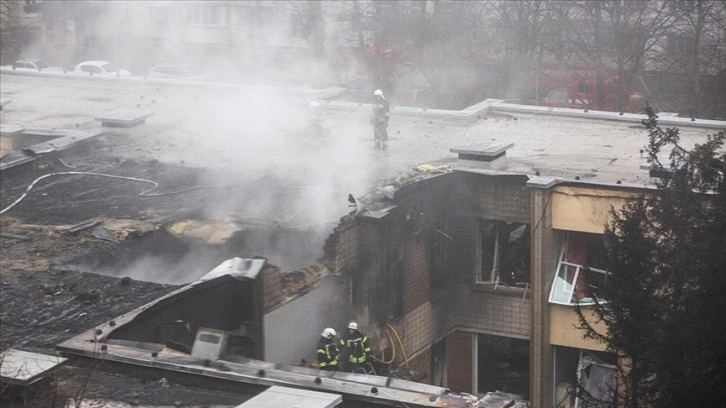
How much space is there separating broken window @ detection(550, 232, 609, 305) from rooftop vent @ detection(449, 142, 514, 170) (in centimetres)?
121

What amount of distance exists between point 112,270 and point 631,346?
4857mm

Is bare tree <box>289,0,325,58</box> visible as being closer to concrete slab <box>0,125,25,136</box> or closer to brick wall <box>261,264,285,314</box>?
concrete slab <box>0,125,25,136</box>

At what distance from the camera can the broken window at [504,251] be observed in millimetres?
13008

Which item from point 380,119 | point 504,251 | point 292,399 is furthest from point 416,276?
point 292,399

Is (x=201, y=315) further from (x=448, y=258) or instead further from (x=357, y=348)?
(x=448, y=258)

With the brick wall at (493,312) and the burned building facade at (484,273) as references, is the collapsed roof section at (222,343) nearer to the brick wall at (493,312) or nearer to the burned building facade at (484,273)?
the burned building facade at (484,273)

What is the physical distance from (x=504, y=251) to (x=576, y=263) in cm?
103

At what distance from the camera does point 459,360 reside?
1318cm

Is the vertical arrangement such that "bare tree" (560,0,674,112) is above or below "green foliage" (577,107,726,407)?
above

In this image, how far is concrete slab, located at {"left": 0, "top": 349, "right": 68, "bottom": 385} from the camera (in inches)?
255

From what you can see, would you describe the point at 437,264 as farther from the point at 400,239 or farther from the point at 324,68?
the point at 324,68

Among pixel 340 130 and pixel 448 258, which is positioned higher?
pixel 340 130

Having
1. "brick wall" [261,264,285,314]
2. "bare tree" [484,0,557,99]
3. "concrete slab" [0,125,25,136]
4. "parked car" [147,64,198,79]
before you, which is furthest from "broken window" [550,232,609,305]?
"parked car" [147,64,198,79]

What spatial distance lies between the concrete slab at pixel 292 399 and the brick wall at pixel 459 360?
6633 millimetres
